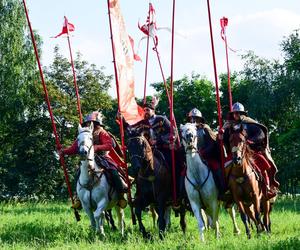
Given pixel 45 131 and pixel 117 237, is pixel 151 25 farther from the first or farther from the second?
pixel 45 131

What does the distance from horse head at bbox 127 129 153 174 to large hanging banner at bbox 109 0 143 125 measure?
5.38 feet

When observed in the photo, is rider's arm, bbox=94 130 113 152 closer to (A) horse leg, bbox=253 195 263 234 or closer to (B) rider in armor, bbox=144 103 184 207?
(B) rider in armor, bbox=144 103 184 207

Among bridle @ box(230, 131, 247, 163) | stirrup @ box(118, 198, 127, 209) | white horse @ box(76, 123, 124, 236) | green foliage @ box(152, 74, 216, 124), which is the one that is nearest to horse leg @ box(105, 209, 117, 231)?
stirrup @ box(118, 198, 127, 209)

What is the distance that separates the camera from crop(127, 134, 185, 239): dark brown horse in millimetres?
13516

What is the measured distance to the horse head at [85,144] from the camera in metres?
14.0

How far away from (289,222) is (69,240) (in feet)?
20.6

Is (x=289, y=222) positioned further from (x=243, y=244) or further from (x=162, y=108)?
(x=162, y=108)

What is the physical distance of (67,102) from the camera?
4644 centimetres

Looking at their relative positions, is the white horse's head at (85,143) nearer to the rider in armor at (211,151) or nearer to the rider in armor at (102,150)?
the rider in armor at (102,150)

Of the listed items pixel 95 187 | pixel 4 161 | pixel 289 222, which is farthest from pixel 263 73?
pixel 95 187

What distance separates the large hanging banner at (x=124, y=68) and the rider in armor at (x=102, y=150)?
71 cm

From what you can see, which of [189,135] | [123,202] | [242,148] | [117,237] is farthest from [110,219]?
[242,148]

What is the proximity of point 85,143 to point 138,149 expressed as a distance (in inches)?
49.9

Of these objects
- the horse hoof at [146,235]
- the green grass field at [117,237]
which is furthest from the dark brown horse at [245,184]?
the horse hoof at [146,235]
